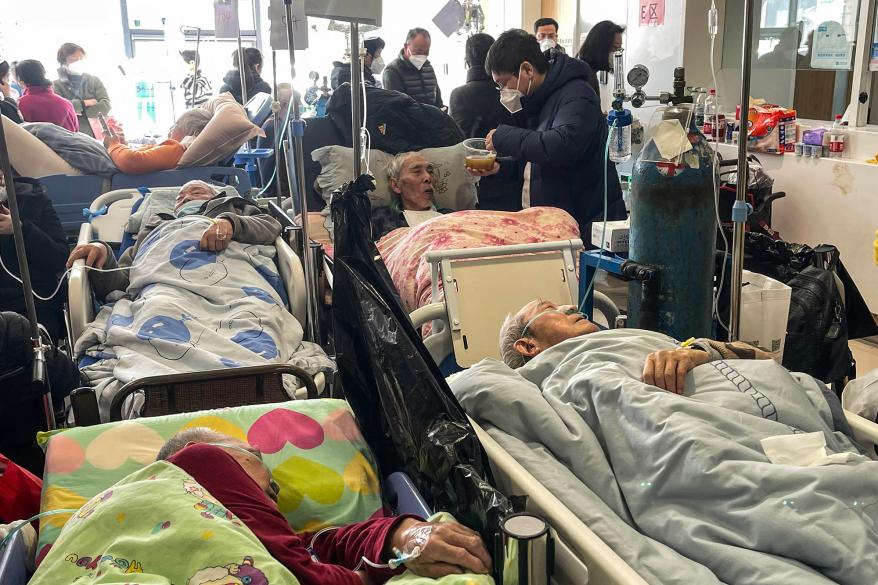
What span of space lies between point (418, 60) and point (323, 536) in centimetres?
492

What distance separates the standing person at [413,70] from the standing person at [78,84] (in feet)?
9.97

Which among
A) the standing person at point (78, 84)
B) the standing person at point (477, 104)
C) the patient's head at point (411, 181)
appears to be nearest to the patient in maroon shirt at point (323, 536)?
the patient's head at point (411, 181)

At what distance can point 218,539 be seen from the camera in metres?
1.16

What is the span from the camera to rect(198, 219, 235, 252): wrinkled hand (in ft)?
9.78

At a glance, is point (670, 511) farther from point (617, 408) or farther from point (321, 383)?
point (321, 383)

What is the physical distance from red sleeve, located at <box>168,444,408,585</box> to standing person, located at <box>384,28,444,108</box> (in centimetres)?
475

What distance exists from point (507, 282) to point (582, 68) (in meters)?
1.35

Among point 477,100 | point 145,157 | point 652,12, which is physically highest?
point 652,12

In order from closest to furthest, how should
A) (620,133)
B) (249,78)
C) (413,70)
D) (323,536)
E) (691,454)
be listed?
(691,454), (323,536), (620,133), (413,70), (249,78)

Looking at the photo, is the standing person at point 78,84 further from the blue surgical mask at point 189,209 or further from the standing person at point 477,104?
the blue surgical mask at point 189,209

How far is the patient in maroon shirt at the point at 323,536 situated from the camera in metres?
1.24

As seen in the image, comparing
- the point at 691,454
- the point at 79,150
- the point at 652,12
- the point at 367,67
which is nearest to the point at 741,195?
the point at 691,454

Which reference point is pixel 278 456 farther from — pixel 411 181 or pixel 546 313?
pixel 411 181

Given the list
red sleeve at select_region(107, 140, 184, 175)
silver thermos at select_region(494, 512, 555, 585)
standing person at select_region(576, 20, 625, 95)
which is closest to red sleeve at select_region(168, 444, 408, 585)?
silver thermos at select_region(494, 512, 555, 585)
